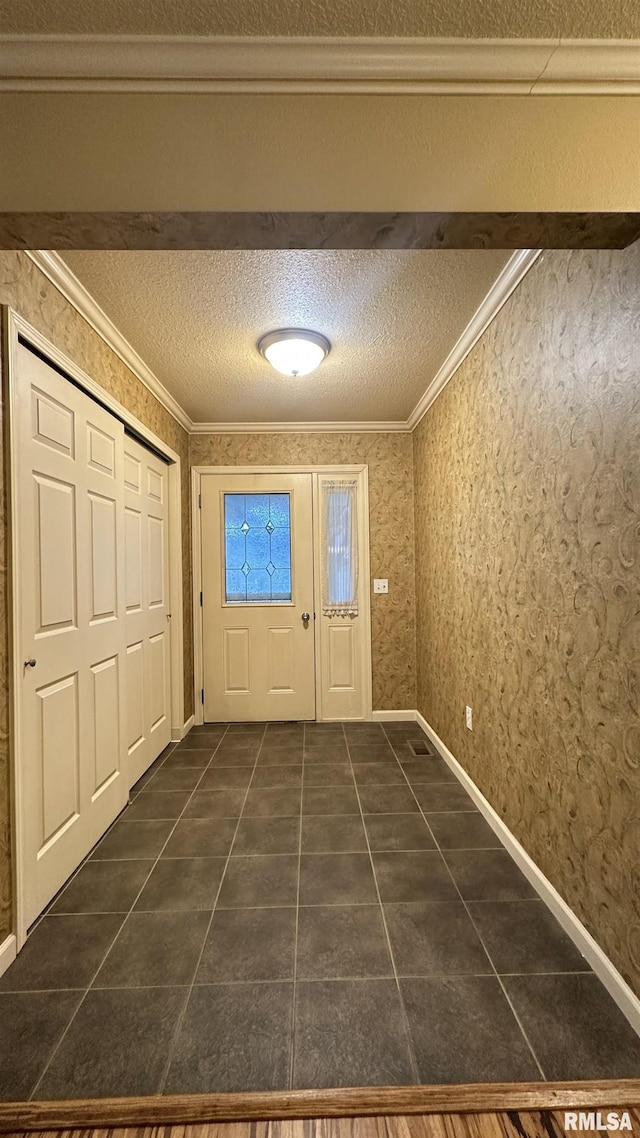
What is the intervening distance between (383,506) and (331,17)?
2.89 metres

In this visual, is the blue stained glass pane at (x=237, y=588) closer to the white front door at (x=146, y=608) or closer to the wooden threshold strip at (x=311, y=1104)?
the white front door at (x=146, y=608)

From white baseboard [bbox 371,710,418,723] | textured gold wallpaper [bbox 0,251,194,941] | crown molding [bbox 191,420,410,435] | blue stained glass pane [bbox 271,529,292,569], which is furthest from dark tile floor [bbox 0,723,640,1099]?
crown molding [bbox 191,420,410,435]

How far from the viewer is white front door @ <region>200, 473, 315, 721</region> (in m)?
3.72

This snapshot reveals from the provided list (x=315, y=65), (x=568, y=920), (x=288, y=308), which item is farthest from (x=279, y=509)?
(x=568, y=920)

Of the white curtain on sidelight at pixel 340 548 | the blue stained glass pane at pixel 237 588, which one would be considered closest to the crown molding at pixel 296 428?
the white curtain on sidelight at pixel 340 548

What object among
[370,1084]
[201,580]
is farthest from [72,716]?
[201,580]

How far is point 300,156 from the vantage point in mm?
1075

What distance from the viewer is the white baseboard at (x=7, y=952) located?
1.39 m

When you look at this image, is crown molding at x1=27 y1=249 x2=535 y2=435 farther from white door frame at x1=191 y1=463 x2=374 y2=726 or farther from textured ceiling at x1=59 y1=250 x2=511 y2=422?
white door frame at x1=191 y1=463 x2=374 y2=726

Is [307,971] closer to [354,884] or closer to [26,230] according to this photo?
[354,884]

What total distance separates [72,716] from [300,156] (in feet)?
6.77

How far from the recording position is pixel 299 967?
1388 mm

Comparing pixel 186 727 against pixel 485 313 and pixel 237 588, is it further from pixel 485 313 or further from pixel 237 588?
pixel 485 313

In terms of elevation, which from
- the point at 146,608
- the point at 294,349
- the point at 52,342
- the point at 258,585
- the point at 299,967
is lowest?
the point at 299,967
